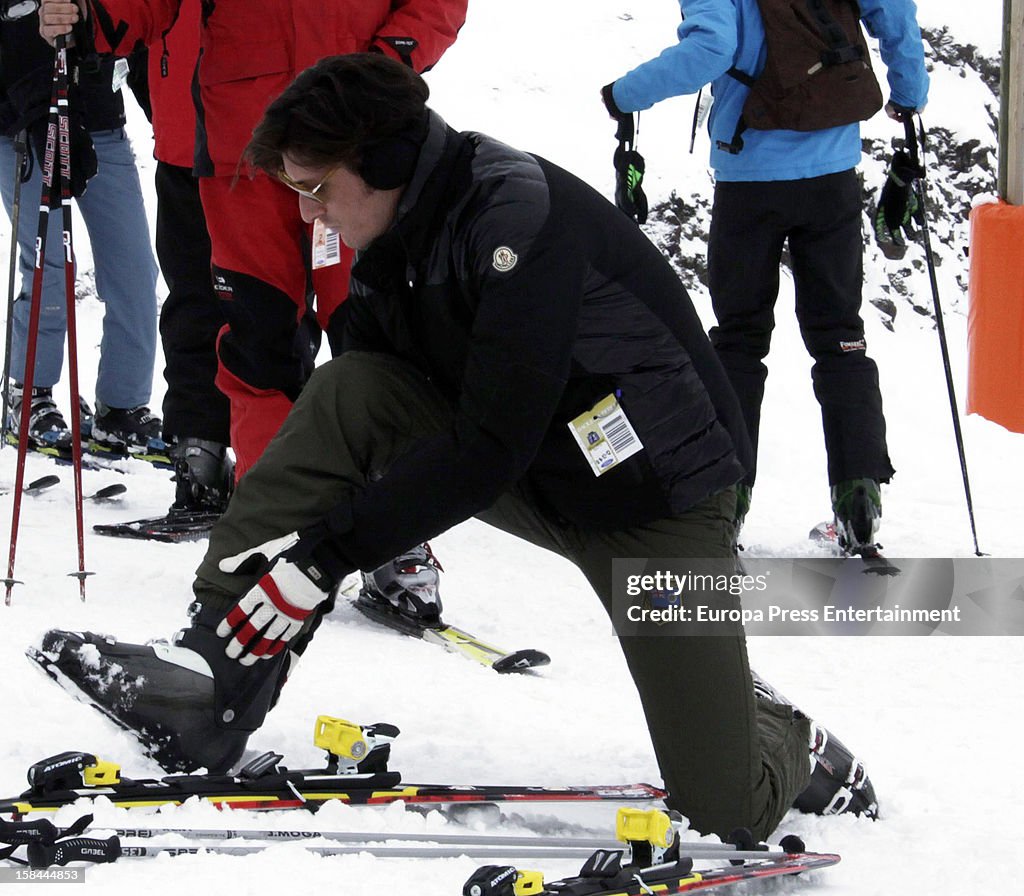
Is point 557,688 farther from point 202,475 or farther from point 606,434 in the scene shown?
point 202,475

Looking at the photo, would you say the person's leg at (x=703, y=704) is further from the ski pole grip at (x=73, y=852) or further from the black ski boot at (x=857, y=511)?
the black ski boot at (x=857, y=511)

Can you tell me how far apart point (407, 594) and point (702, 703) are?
4.95ft

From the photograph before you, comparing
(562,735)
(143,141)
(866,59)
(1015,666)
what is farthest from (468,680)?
(143,141)

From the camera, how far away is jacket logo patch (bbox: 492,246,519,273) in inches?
91.0

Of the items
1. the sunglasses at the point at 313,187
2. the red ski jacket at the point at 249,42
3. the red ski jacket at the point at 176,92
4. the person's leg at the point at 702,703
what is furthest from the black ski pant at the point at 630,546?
the red ski jacket at the point at 176,92

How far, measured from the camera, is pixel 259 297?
3891mm

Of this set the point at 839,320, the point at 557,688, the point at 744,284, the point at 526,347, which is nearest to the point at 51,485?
the point at 557,688

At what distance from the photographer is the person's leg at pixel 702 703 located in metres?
2.57

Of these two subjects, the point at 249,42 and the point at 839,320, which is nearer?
the point at 249,42

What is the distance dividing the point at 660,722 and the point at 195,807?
89 cm

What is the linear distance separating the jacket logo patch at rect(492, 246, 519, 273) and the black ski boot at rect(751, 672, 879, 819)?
1.10m

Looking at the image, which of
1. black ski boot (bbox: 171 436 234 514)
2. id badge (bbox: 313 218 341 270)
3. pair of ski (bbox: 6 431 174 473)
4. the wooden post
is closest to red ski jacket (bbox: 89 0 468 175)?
id badge (bbox: 313 218 341 270)

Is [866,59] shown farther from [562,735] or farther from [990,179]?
[990,179]

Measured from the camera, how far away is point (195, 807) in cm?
232
